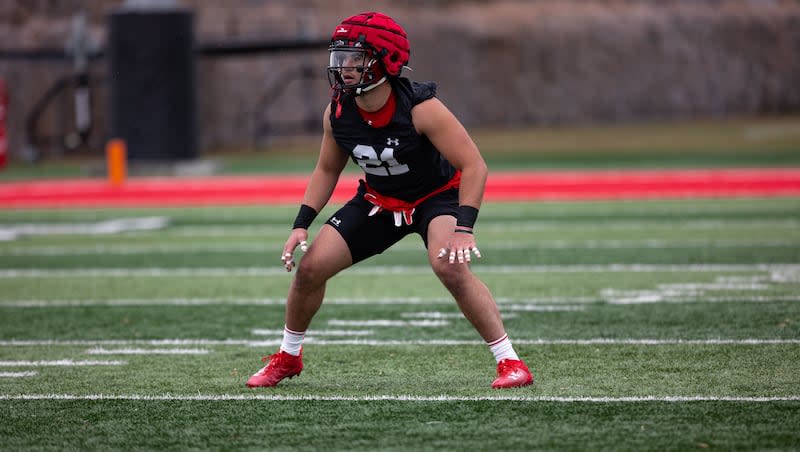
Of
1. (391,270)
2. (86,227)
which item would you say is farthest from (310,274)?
(86,227)

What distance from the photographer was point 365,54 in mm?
5438

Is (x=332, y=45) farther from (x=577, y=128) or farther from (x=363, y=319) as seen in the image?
(x=577, y=128)

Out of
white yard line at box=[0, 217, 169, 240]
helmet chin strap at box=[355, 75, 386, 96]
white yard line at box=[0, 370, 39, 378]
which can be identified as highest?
helmet chin strap at box=[355, 75, 386, 96]

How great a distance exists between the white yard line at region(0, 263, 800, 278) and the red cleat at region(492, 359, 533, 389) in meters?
4.37

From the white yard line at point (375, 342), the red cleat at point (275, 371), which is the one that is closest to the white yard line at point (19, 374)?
the white yard line at point (375, 342)

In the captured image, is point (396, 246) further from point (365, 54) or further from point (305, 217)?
point (365, 54)

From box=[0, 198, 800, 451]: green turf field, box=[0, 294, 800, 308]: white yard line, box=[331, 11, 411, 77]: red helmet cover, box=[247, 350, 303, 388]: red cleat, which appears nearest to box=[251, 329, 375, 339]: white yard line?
box=[0, 198, 800, 451]: green turf field

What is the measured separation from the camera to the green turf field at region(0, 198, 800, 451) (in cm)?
491

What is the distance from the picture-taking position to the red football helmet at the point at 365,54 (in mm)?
5438

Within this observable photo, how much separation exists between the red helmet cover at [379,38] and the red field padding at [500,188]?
10.5m

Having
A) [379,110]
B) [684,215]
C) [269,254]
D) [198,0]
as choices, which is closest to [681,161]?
[684,215]

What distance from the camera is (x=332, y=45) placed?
552 centimetres

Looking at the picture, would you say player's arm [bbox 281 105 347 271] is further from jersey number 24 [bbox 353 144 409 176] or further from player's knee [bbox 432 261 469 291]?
player's knee [bbox 432 261 469 291]

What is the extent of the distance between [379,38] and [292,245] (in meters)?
1.02
